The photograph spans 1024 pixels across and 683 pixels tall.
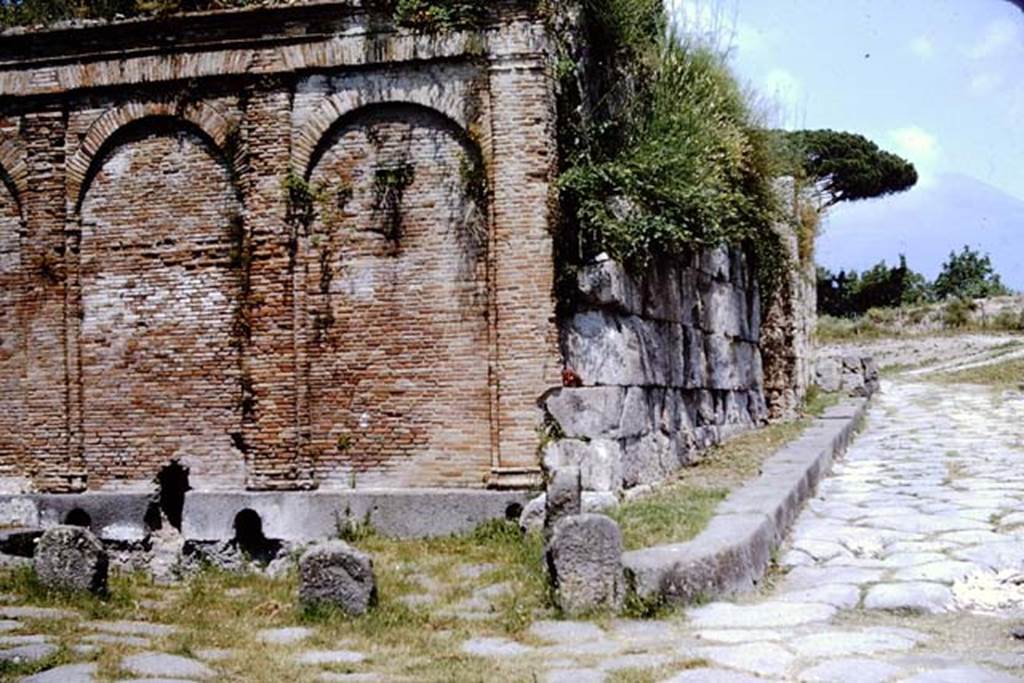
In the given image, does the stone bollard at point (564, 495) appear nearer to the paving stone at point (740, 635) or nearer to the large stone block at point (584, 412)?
the large stone block at point (584, 412)

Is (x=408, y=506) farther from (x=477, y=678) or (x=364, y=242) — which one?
(x=477, y=678)

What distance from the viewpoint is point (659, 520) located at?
777 cm

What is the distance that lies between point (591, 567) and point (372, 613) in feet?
4.52

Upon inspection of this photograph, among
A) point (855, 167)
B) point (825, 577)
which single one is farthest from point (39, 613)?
point (855, 167)

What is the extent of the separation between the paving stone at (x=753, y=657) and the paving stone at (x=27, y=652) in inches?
131

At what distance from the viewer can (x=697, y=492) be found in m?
9.05

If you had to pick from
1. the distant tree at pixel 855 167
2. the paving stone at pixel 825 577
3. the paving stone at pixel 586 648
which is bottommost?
the paving stone at pixel 586 648

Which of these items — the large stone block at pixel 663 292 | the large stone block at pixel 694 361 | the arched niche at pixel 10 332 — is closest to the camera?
the large stone block at pixel 663 292

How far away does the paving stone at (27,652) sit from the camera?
221 inches

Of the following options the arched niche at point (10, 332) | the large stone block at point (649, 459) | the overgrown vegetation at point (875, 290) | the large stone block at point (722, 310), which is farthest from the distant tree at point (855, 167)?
the arched niche at point (10, 332)

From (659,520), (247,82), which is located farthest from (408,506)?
(247,82)

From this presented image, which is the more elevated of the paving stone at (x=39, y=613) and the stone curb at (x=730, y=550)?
the stone curb at (x=730, y=550)

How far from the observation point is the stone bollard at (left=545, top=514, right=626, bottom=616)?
6324 millimetres

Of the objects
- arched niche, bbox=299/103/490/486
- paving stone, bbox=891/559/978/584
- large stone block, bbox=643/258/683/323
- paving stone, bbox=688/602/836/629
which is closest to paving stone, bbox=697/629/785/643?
paving stone, bbox=688/602/836/629
